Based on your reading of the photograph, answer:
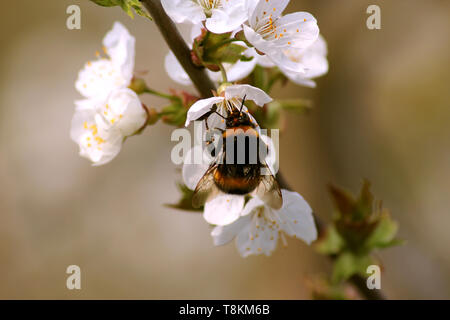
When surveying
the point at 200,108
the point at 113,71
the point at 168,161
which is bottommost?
the point at 200,108

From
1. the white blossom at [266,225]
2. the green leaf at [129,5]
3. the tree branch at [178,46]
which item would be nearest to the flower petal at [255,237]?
the white blossom at [266,225]

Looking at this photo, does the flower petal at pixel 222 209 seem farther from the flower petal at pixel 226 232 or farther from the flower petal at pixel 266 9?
the flower petal at pixel 266 9

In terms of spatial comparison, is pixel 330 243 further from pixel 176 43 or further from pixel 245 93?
pixel 176 43

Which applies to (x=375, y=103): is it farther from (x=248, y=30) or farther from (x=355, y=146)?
(x=248, y=30)

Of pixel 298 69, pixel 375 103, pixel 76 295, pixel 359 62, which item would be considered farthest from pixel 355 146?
pixel 298 69

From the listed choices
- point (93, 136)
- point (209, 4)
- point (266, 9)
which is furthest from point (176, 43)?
point (93, 136)

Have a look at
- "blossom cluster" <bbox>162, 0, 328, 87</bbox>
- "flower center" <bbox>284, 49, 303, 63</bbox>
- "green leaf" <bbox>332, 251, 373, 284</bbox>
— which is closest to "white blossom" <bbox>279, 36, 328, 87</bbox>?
"flower center" <bbox>284, 49, 303, 63</bbox>
